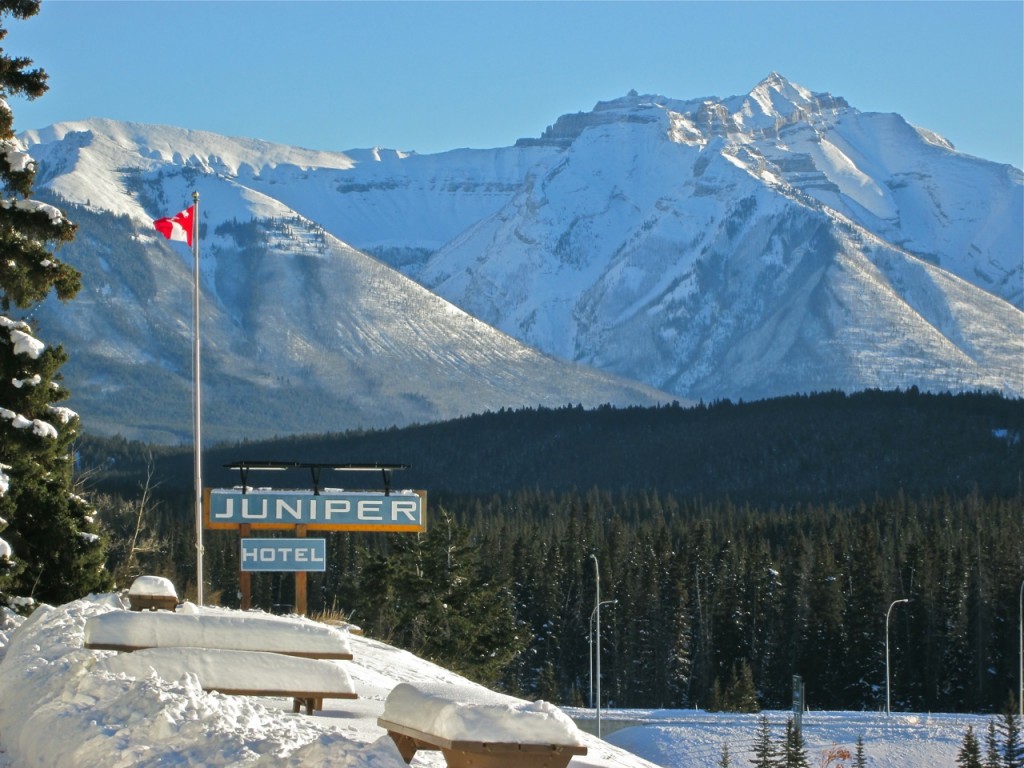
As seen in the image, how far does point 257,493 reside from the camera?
4172 centimetres

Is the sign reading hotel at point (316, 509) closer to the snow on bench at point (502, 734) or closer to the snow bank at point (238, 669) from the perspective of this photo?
the snow bank at point (238, 669)

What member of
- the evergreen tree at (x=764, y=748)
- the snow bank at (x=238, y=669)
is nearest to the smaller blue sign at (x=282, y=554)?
the snow bank at (x=238, y=669)

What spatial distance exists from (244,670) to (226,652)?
0.26 meters

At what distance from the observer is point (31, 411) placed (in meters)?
29.7

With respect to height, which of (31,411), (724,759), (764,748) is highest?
(31,411)

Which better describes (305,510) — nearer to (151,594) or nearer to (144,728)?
(151,594)

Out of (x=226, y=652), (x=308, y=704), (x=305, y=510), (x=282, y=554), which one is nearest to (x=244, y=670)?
(x=226, y=652)

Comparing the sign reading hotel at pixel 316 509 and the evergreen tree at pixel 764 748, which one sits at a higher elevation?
the sign reading hotel at pixel 316 509

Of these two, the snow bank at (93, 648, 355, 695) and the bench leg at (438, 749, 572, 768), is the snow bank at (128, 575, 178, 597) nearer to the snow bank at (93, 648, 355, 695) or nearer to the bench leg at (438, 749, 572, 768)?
the snow bank at (93, 648, 355, 695)

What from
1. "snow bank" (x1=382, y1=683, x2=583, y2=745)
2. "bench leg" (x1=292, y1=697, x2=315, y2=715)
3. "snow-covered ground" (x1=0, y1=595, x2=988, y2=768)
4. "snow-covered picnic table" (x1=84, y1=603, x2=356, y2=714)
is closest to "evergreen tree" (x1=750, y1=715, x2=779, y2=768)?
"snow-covered ground" (x1=0, y1=595, x2=988, y2=768)

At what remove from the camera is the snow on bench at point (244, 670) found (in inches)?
749

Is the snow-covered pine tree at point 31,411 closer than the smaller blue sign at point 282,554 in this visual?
Yes

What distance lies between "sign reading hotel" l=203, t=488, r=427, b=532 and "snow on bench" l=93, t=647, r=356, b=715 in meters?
21.4

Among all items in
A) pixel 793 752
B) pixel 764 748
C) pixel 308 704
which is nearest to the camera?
pixel 308 704
